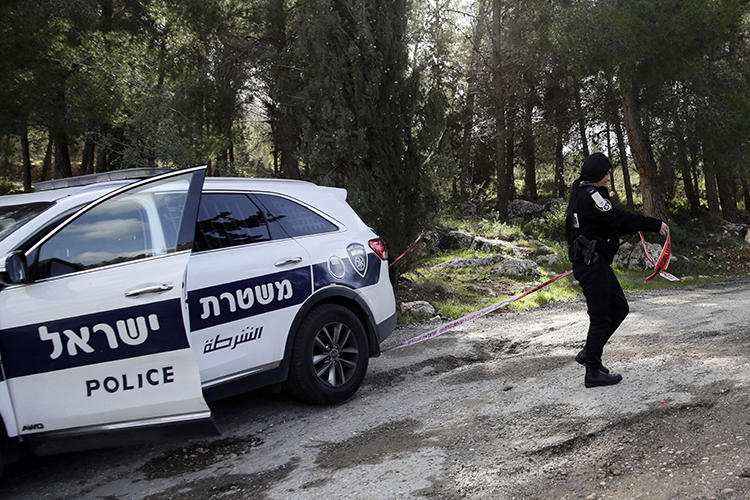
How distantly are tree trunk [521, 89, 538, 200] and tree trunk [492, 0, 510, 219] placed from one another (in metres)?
3.00

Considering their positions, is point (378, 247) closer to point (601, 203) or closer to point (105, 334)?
point (601, 203)

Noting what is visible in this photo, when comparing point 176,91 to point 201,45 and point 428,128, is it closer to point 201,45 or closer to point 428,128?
point 201,45

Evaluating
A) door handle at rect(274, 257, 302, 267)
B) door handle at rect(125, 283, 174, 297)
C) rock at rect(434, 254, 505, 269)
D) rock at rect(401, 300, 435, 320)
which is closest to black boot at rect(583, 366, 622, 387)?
door handle at rect(274, 257, 302, 267)

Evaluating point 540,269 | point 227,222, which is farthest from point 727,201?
point 227,222

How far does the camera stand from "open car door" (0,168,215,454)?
Result: 138 inches

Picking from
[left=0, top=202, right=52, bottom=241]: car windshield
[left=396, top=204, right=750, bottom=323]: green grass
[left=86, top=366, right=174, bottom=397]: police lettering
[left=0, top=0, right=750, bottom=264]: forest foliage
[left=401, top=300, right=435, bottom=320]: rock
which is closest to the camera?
[left=86, top=366, right=174, bottom=397]: police lettering

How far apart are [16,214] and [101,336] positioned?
102 cm

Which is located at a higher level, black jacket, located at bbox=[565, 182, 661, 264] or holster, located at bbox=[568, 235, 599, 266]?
black jacket, located at bbox=[565, 182, 661, 264]

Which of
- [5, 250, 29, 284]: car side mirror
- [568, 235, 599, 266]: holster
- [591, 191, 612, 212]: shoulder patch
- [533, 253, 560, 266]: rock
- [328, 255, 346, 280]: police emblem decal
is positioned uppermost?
[5, 250, 29, 284]: car side mirror

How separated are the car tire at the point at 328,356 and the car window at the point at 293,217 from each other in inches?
26.6

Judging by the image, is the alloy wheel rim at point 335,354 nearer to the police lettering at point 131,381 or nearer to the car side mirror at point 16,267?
the police lettering at point 131,381

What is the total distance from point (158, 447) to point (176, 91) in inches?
374

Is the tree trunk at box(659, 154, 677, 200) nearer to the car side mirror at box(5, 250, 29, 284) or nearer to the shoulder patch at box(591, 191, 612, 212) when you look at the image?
the shoulder patch at box(591, 191, 612, 212)

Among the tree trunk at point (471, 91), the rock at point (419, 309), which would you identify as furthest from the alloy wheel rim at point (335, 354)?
the tree trunk at point (471, 91)
